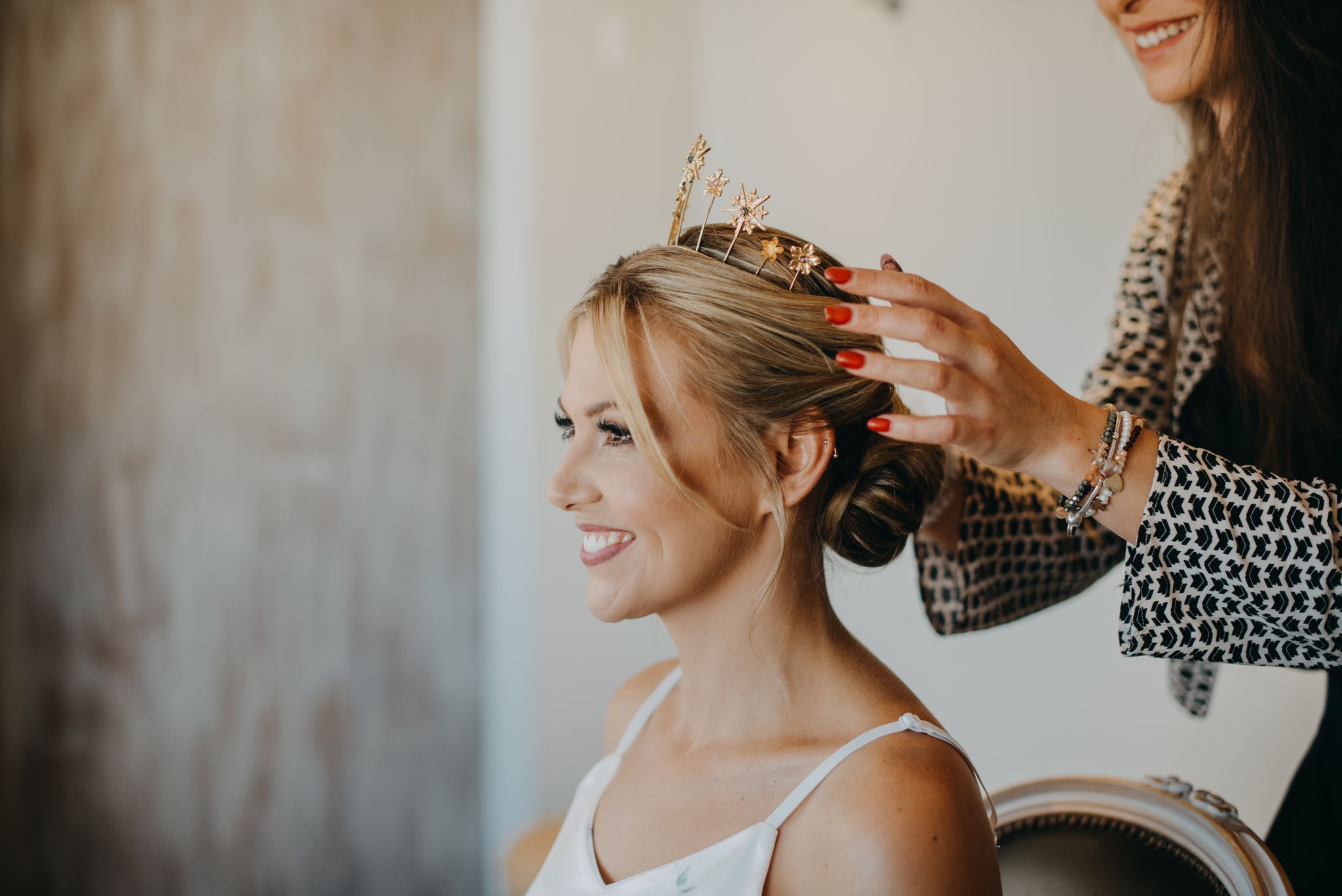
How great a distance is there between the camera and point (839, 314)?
2.76 feet

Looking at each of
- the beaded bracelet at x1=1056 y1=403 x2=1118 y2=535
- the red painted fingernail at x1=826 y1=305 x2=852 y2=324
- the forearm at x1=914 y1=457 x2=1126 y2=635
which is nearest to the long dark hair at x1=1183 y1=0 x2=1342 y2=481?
the forearm at x1=914 y1=457 x2=1126 y2=635

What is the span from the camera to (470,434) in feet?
9.22

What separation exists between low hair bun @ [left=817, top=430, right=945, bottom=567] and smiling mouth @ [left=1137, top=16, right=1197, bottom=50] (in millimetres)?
557

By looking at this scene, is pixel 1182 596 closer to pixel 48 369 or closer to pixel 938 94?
pixel 938 94

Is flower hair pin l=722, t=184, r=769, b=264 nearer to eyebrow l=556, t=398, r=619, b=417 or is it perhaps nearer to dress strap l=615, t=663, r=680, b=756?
eyebrow l=556, t=398, r=619, b=417

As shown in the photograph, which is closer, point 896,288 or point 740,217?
point 896,288

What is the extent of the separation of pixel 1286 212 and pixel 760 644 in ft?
2.50

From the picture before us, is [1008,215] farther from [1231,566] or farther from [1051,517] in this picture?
[1231,566]

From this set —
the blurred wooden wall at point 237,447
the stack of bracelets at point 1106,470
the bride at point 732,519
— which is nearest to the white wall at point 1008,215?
the bride at point 732,519

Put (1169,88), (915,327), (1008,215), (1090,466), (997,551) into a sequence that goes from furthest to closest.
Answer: (1008,215), (997,551), (1169,88), (1090,466), (915,327)

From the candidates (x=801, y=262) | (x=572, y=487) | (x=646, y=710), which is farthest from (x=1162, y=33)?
(x=646, y=710)

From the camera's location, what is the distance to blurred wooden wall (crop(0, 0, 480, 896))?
90.1 inches

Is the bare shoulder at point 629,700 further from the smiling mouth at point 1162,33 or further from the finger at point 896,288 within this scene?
the smiling mouth at point 1162,33

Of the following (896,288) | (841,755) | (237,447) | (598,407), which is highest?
(896,288)
